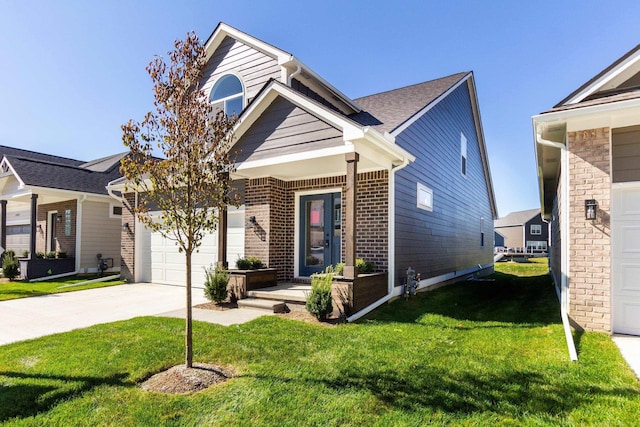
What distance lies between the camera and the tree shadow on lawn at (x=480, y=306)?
6.49 m

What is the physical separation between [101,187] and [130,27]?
766 centimetres

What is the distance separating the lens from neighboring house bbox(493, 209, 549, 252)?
4556cm

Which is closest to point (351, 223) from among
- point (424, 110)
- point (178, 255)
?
point (424, 110)

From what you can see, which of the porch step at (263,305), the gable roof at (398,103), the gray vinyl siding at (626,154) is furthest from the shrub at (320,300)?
the gray vinyl siding at (626,154)

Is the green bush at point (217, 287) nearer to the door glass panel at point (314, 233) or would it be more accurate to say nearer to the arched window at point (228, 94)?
the door glass panel at point (314, 233)

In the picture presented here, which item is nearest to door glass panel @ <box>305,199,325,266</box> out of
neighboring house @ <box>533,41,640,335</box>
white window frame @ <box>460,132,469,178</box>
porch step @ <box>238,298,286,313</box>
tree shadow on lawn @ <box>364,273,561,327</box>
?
porch step @ <box>238,298,286,313</box>

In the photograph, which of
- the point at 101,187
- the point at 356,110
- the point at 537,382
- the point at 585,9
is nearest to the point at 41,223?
the point at 101,187

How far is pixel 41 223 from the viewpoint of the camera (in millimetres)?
→ 16109

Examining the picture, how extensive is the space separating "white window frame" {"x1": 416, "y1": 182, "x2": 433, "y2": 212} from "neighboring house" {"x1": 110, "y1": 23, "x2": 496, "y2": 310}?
0.30ft

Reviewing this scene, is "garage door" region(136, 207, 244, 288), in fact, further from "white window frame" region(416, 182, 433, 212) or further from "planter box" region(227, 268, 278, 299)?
"white window frame" region(416, 182, 433, 212)

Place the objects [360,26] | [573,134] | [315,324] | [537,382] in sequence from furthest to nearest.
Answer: [360,26] → [315,324] → [573,134] → [537,382]

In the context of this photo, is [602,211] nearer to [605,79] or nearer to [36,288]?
[605,79]

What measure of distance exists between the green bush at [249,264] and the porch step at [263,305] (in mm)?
856

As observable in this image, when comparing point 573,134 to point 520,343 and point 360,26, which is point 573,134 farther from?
point 360,26
